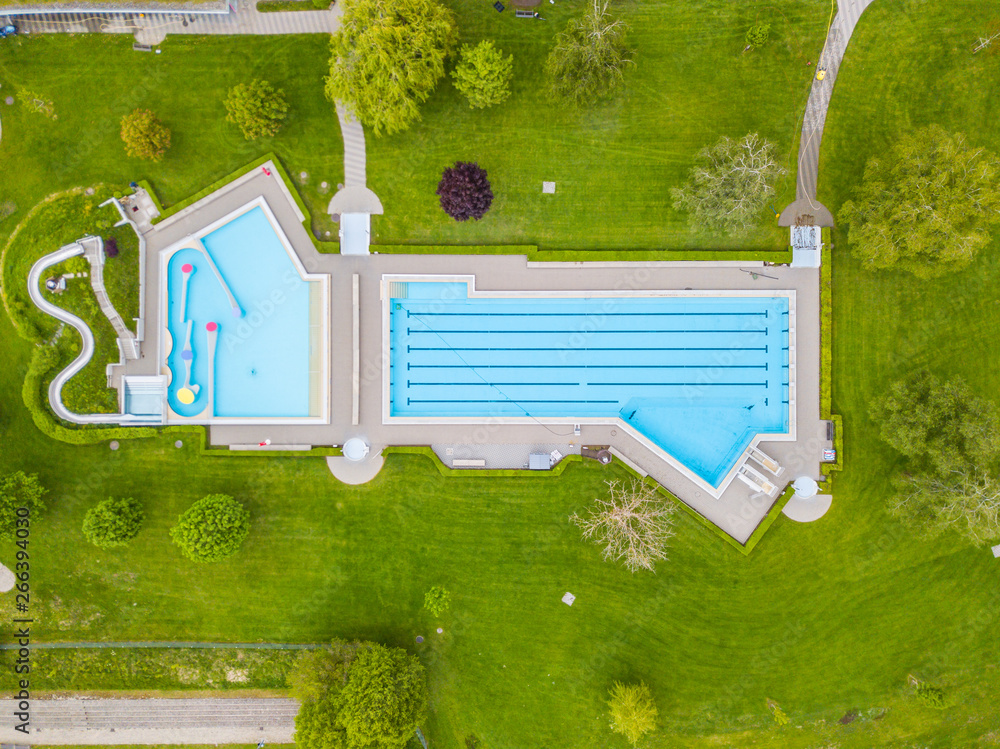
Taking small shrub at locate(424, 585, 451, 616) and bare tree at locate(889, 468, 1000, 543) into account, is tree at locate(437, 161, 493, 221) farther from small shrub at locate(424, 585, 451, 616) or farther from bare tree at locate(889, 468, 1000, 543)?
bare tree at locate(889, 468, 1000, 543)

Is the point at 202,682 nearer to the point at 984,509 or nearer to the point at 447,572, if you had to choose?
the point at 447,572

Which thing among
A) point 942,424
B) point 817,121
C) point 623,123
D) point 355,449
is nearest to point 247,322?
point 355,449

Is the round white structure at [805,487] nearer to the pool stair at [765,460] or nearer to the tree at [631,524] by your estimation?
→ the pool stair at [765,460]

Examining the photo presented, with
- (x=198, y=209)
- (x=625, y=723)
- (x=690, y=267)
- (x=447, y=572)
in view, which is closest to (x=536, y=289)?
(x=690, y=267)

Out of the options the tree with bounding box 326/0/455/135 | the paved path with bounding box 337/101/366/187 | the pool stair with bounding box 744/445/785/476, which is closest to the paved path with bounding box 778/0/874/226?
the pool stair with bounding box 744/445/785/476

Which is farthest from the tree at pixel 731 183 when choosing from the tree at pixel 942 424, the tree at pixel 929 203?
the tree at pixel 942 424

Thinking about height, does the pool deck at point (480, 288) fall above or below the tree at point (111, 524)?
above
